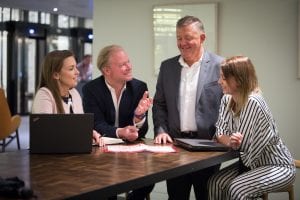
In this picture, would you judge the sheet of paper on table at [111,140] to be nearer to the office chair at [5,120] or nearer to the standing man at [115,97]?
the standing man at [115,97]

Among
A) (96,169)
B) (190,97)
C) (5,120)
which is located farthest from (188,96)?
(5,120)

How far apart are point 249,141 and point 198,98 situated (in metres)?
0.53

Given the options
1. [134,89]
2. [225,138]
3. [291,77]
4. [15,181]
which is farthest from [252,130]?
[291,77]

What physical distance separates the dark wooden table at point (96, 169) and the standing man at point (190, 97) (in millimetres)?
412

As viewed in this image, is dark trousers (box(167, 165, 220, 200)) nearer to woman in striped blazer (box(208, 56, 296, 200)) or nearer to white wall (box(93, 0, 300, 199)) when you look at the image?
woman in striped blazer (box(208, 56, 296, 200))

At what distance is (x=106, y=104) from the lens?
338 centimetres

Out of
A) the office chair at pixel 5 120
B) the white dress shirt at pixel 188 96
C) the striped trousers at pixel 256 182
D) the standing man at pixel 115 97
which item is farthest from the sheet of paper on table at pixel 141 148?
Answer: the office chair at pixel 5 120

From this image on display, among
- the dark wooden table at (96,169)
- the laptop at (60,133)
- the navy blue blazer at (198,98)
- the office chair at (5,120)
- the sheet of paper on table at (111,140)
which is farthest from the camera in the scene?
the navy blue blazer at (198,98)

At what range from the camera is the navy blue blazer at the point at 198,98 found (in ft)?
11.0

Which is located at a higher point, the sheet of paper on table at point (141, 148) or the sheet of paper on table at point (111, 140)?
the sheet of paper on table at point (111, 140)

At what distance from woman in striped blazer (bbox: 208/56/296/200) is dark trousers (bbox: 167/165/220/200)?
0.17m

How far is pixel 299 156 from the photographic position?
4.84 m

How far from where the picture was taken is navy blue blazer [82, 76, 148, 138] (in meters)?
3.36

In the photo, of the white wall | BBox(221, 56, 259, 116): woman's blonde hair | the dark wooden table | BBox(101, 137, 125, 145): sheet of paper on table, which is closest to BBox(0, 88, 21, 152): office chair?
the dark wooden table
